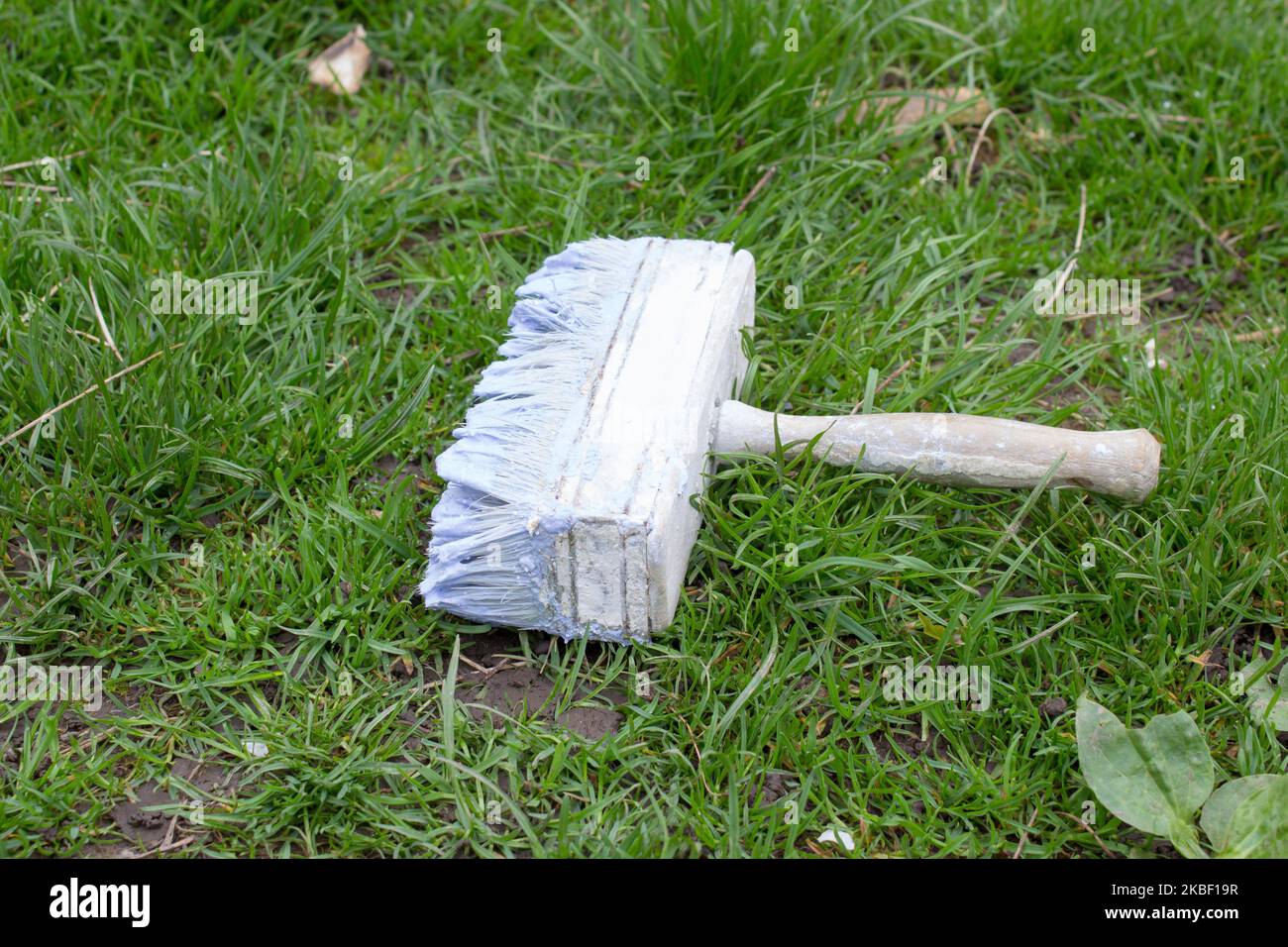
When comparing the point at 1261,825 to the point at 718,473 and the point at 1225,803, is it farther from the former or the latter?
the point at 718,473

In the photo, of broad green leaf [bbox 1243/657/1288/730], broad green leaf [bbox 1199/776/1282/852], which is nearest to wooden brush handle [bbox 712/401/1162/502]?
broad green leaf [bbox 1243/657/1288/730]

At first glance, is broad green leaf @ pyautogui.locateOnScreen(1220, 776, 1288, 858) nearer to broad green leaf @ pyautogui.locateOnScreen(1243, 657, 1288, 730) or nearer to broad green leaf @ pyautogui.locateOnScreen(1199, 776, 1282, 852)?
broad green leaf @ pyautogui.locateOnScreen(1199, 776, 1282, 852)

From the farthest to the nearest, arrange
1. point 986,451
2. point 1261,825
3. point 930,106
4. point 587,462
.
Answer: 1. point 930,106
2. point 986,451
3. point 587,462
4. point 1261,825

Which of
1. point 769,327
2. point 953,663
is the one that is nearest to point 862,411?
point 769,327

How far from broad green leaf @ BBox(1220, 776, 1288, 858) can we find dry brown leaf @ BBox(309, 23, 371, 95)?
8.98 feet

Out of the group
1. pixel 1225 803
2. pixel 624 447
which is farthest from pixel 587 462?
pixel 1225 803

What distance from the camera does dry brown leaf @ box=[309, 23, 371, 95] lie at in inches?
140

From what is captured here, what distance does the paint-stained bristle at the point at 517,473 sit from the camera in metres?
2.34

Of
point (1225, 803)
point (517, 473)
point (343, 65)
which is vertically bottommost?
point (1225, 803)

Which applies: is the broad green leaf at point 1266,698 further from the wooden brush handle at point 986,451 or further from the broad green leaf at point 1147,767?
the wooden brush handle at point 986,451

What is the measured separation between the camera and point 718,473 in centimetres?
267

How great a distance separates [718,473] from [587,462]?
0.40 m

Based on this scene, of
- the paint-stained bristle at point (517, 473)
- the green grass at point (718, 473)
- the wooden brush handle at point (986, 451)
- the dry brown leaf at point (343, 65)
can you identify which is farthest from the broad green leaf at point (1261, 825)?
the dry brown leaf at point (343, 65)
